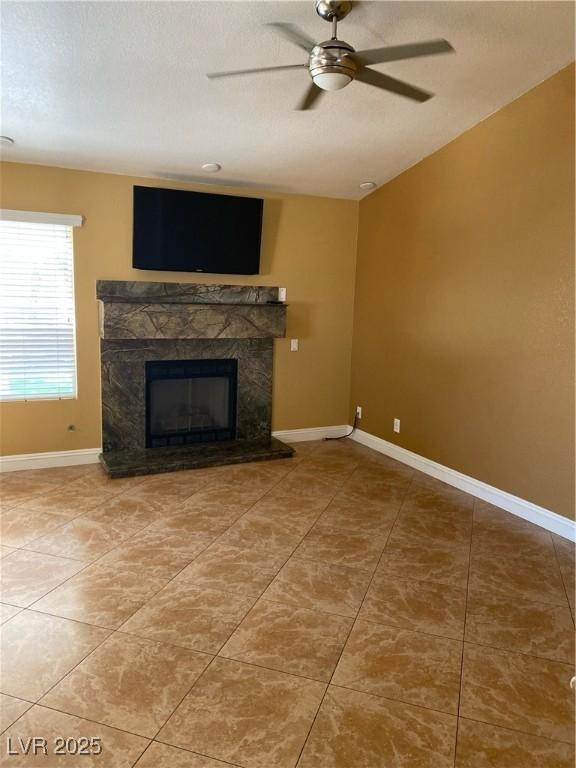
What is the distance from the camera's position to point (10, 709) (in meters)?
1.63

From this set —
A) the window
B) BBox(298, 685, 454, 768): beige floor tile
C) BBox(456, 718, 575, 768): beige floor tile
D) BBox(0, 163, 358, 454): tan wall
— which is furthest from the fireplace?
BBox(456, 718, 575, 768): beige floor tile

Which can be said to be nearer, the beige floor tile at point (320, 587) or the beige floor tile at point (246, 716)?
the beige floor tile at point (246, 716)

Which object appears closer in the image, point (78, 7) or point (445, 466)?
point (78, 7)

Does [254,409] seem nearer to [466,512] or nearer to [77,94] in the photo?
[466,512]

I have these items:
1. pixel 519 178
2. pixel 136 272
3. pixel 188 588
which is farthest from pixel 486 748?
pixel 136 272

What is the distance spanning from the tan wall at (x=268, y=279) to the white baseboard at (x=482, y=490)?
35.2 inches

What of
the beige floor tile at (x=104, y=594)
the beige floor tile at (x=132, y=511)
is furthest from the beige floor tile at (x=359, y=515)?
the beige floor tile at (x=104, y=594)

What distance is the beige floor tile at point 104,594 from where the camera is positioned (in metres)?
2.14

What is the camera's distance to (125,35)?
2254 millimetres

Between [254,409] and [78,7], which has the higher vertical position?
[78,7]

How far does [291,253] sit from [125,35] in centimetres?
269

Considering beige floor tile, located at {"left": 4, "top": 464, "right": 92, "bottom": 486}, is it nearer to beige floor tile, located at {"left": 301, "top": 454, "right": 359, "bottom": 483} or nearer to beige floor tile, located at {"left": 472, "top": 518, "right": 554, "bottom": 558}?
beige floor tile, located at {"left": 301, "top": 454, "right": 359, "bottom": 483}

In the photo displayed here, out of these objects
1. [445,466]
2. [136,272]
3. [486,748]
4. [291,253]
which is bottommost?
A: [486,748]

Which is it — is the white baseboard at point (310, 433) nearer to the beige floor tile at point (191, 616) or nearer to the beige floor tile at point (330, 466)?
the beige floor tile at point (330, 466)
